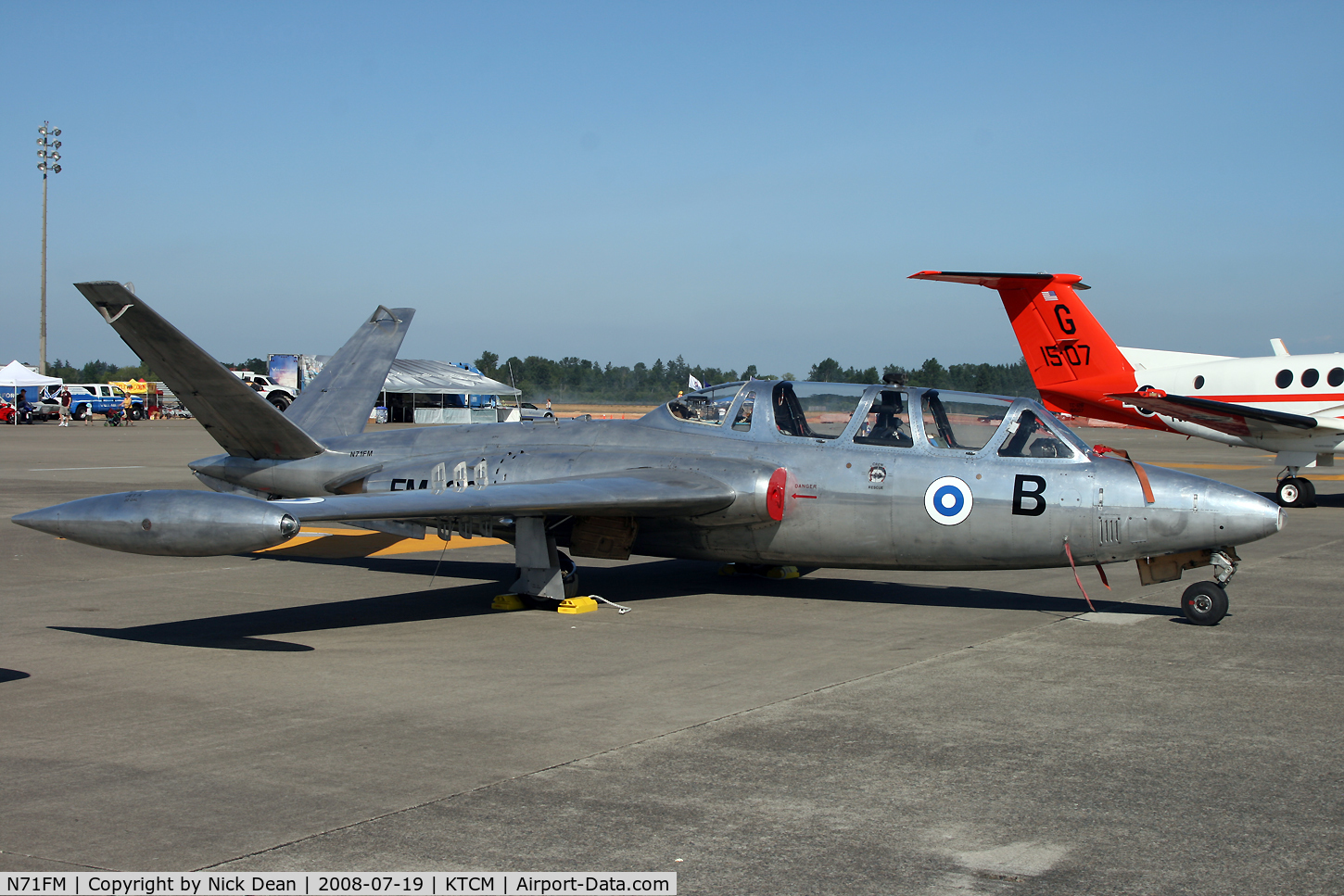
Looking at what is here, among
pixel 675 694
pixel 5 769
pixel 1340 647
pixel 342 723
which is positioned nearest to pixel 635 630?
pixel 675 694

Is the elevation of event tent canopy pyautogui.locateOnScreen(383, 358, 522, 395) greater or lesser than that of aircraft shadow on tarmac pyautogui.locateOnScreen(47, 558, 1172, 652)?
greater

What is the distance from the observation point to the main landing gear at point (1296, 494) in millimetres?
23484

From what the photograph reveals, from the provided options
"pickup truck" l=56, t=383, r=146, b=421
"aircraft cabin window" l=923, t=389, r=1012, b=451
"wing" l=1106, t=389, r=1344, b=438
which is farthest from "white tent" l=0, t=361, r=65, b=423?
"aircraft cabin window" l=923, t=389, r=1012, b=451

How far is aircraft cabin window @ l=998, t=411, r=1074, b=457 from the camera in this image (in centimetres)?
1040

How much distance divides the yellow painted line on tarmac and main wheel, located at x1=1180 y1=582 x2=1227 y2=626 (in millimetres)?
9235

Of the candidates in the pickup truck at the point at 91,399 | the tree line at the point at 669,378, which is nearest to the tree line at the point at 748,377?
the tree line at the point at 669,378

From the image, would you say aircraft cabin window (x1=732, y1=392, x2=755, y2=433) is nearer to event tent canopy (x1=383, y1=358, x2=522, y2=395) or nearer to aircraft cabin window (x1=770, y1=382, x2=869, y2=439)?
aircraft cabin window (x1=770, y1=382, x2=869, y2=439)

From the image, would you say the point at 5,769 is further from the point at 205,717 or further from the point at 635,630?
the point at 635,630

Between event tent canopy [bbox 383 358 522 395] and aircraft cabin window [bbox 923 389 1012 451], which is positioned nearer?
aircraft cabin window [bbox 923 389 1012 451]

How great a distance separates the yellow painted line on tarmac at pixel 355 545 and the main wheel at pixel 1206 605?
364 inches

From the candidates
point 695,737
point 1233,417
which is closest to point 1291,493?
point 1233,417

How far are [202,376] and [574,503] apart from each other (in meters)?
4.49

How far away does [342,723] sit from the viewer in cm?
675

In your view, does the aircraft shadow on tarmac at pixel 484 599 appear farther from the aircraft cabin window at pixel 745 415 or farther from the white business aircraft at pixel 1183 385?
the white business aircraft at pixel 1183 385
